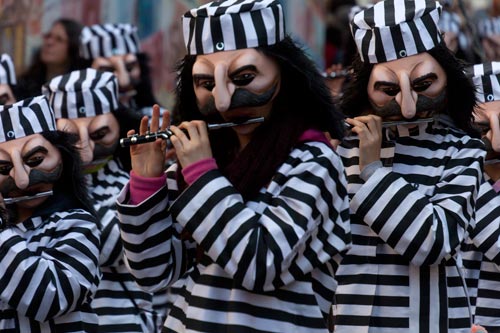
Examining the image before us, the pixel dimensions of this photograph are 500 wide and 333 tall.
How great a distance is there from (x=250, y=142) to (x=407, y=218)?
689 millimetres

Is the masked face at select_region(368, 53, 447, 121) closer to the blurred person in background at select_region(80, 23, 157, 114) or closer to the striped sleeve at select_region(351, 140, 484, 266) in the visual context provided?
the striped sleeve at select_region(351, 140, 484, 266)

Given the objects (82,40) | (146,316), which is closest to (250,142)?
(146,316)

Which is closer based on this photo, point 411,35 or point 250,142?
point 250,142

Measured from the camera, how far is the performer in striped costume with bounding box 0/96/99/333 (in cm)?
497

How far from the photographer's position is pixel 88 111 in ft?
22.6

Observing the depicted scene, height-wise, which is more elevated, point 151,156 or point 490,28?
point 151,156

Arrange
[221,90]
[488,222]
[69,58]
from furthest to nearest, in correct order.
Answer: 1. [69,58]
2. [488,222]
3. [221,90]

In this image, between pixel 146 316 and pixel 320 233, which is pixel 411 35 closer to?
pixel 320 233

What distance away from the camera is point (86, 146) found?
6.70 meters

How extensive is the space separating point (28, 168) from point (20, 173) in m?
0.07

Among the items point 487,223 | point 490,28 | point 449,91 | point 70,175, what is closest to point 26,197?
point 70,175

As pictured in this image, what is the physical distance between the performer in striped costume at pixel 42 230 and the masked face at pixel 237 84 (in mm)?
886

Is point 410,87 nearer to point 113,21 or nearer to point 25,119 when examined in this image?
point 25,119

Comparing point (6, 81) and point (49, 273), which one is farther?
point (6, 81)
